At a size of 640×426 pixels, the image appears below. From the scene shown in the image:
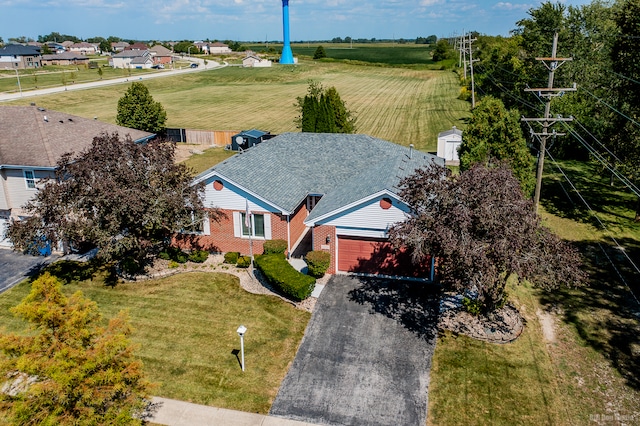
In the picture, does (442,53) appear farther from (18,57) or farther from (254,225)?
(254,225)

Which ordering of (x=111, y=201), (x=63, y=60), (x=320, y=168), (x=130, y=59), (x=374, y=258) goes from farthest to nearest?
(x=63, y=60), (x=130, y=59), (x=320, y=168), (x=374, y=258), (x=111, y=201)

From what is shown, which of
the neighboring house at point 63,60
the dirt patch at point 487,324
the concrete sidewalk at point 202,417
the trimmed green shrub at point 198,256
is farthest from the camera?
the neighboring house at point 63,60

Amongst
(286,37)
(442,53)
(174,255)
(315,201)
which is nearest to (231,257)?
(174,255)

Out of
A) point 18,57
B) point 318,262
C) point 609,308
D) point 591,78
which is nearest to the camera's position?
point 609,308

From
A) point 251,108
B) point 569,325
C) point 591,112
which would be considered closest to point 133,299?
point 569,325

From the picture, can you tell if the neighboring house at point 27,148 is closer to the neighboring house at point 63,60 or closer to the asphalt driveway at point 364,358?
the asphalt driveway at point 364,358

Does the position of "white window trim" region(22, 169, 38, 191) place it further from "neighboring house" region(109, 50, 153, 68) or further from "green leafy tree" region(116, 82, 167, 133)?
"neighboring house" region(109, 50, 153, 68)

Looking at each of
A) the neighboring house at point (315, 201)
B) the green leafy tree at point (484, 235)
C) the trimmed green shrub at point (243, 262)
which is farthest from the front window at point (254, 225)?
the green leafy tree at point (484, 235)
